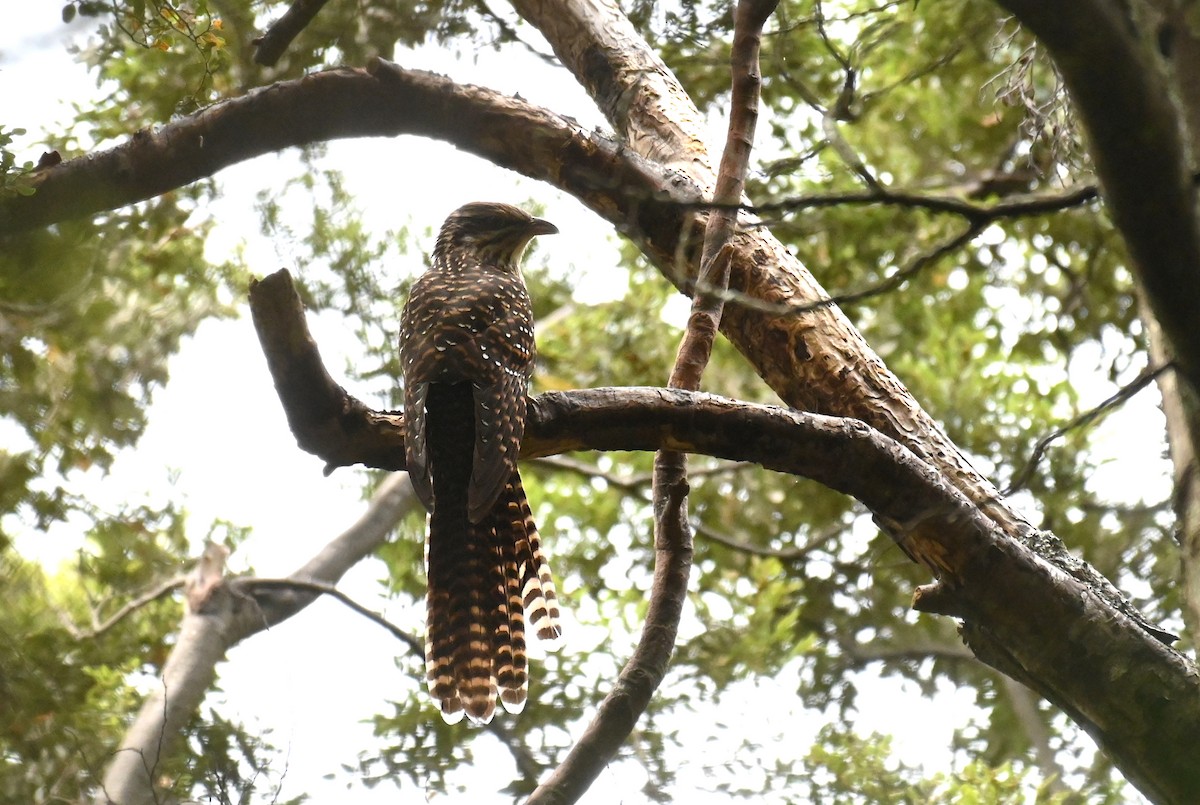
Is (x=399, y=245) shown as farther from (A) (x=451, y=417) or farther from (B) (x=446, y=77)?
(A) (x=451, y=417)

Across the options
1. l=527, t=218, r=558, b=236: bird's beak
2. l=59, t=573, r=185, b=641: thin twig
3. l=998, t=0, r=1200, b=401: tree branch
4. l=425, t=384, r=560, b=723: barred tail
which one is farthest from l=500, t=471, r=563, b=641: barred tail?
l=59, t=573, r=185, b=641: thin twig

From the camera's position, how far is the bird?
350 cm

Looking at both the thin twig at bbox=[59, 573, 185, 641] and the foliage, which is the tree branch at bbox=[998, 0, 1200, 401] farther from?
the thin twig at bbox=[59, 573, 185, 641]

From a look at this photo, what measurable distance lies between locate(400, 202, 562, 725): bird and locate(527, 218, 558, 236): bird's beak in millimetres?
810

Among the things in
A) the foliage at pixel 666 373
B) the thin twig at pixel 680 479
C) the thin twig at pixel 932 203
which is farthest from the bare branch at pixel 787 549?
the thin twig at pixel 932 203

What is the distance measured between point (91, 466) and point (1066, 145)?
4.25 metres

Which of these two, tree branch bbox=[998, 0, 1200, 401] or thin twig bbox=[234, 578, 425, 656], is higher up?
thin twig bbox=[234, 578, 425, 656]

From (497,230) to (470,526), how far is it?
1.46 metres

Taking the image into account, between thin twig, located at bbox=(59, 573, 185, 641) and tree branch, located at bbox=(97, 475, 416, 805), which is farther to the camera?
thin twig, located at bbox=(59, 573, 185, 641)

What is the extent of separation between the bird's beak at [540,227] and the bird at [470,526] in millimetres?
810

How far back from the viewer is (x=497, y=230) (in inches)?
183

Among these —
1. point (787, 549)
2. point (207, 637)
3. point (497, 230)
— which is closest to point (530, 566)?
point (497, 230)

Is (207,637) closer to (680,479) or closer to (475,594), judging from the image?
(475,594)

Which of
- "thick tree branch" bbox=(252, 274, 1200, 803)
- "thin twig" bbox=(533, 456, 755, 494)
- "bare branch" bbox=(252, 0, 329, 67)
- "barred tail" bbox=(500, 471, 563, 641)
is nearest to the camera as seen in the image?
"thick tree branch" bbox=(252, 274, 1200, 803)
